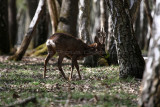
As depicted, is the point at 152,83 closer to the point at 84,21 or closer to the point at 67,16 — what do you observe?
the point at 84,21

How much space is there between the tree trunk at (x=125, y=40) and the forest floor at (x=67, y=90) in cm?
40

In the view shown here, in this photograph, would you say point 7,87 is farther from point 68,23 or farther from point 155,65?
point 68,23

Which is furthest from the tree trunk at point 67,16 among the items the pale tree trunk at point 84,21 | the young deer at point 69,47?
the young deer at point 69,47

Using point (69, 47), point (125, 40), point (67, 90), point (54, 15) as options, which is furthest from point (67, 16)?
point (67, 90)

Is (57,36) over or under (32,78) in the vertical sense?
over

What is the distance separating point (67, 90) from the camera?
7906 mm

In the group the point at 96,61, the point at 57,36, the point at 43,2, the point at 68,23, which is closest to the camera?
the point at 57,36

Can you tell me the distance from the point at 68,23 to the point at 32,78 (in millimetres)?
6384

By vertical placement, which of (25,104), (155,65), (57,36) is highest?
(57,36)

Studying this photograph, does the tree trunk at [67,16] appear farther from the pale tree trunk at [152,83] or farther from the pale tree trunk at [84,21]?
the pale tree trunk at [152,83]

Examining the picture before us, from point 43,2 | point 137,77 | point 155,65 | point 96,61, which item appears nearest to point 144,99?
point 155,65

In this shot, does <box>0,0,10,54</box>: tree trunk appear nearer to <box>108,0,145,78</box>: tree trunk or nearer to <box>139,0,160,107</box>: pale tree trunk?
<box>108,0,145,78</box>: tree trunk

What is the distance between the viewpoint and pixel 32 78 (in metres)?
10.0

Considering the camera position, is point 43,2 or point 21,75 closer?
point 21,75
